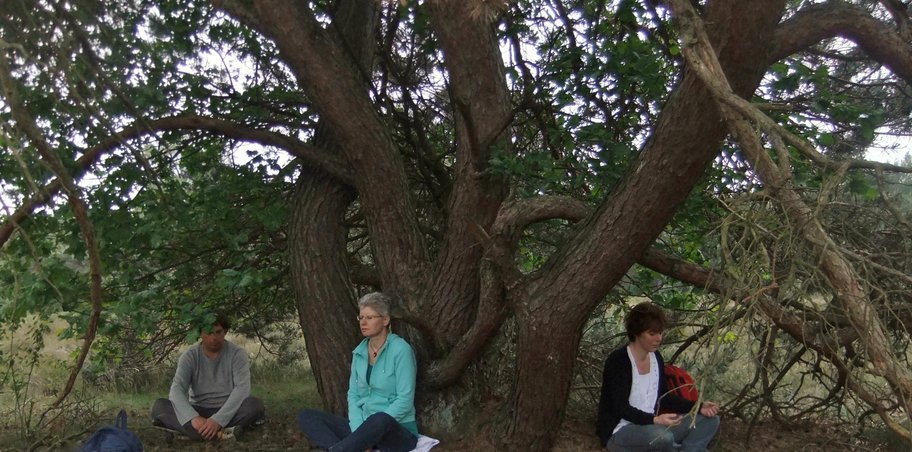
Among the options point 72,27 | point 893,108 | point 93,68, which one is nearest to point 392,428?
point 93,68

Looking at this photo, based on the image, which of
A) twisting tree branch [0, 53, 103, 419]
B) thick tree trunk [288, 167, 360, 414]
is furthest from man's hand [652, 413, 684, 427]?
twisting tree branch [0, 53, 103, 419]

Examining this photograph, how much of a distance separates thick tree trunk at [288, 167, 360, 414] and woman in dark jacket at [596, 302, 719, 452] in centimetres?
183

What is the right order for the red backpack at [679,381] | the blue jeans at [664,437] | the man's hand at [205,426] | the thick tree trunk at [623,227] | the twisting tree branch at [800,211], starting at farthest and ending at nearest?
the man's hand at [205,426] < the red backpack at [679,381] < the blue jeans at [664,437] < the thick tree trunk at [623,227] < the twisting tree branch at [800,211]

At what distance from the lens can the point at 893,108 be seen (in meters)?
6.55

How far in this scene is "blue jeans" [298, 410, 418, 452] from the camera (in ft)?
14.9

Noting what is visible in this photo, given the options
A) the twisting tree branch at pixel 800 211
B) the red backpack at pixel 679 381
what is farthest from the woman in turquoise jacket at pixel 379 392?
the twisting tree branch at pixel 800 211

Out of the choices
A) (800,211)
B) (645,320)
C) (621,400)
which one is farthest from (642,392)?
(800,211)

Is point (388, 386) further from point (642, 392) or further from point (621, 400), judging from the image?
point (642, 392)

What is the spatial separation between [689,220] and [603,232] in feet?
4.00

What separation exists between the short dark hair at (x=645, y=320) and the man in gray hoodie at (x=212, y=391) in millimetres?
3048

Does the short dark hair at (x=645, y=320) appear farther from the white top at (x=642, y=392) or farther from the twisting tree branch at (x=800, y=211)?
the twisting tree branch at (x=800, y=211)

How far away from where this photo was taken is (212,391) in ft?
20.4

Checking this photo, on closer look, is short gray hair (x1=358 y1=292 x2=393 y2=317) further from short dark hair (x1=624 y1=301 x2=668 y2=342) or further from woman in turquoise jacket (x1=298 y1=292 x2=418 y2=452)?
short dark hair (x1=624 y1=301 x2=668 y2=342)

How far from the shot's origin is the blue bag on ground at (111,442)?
183 inches
